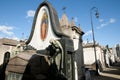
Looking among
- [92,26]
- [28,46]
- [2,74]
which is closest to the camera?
[2,74]

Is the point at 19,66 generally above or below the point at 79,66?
above

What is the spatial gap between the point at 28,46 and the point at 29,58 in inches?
96.3

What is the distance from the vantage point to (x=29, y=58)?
7.25 metres

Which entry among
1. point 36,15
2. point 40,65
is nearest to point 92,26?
point 36,15

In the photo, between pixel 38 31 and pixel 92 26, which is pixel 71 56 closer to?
pixel 38 31

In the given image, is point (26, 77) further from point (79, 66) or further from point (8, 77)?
point (79, 66)

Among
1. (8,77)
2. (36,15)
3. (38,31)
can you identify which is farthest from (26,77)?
(36,15)

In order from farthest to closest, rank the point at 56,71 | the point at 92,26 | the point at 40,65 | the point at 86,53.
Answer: the point at 86,53, the point at 92,26, the point at 40,65, the point at 56,71

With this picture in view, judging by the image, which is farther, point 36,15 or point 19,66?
point 36,15

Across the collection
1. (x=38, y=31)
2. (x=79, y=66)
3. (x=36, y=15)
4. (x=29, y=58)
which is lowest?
(x=79, y=66)

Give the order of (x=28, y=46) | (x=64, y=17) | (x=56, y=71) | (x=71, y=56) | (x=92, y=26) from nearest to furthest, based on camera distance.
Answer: (x=56, y=71)
(x=71, y=56)
(x=28, y=46)
(x=64, y=17)
(x=92, y=26)

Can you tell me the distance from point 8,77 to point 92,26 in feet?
46.8

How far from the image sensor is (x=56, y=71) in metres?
6.43

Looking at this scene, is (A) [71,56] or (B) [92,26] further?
(B) [92,26]
